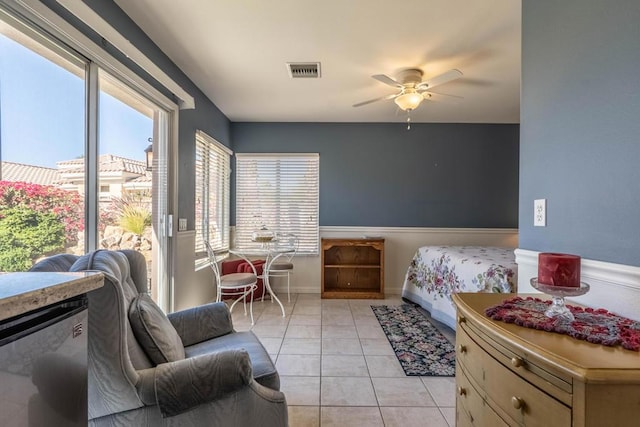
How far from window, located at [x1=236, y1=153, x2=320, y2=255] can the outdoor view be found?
2.25 metres

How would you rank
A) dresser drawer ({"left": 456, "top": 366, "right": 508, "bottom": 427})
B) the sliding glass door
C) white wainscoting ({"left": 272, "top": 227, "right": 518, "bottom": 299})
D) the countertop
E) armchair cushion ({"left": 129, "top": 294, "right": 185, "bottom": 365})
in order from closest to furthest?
the countertop, dresser drawer ({"left": 456, "top": 366, "right": 508, "bottom": 427}), armchair cushion ({"left": 129, "top": 294, "right": 185, "bottom": 365}), the sliding glass door, white wainscoting ({"left": 272, "top": 227, "right": 518, "bottom": 299})

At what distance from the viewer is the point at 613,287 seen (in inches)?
40.1

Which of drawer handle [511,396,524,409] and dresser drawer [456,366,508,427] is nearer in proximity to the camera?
drawer handle [511,396,524,409]

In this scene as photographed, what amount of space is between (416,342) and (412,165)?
8.31ft

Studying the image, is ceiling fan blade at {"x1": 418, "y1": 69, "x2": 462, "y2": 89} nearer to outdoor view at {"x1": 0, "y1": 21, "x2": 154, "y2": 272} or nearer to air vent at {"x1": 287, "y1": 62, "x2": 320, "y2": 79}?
air vent at {"x1": 287, "y1": 62, "x2": 320, "y2": 79}

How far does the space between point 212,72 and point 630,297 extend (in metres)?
3.17

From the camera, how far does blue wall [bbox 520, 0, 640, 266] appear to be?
986 millimetres

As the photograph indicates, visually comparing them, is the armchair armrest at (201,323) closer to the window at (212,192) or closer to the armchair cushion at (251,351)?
the armchair cushion at (251,351)

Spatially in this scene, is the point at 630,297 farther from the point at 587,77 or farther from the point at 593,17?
the point at 593,17

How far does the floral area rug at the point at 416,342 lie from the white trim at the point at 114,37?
2.88 m

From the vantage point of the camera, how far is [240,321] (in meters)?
3.18

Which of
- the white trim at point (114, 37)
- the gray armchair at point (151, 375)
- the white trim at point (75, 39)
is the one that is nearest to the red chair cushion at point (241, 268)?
the white trim at point (114, 37)

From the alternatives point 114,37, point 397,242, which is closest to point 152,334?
point 114,37

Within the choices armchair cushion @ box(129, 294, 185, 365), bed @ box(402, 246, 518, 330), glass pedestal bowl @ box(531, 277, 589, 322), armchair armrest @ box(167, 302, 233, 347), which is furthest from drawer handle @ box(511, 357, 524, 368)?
→ bed @ box(402, 246, 518, 330)
